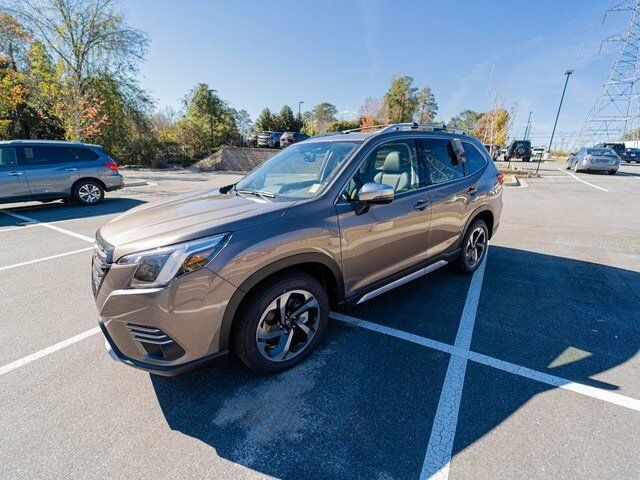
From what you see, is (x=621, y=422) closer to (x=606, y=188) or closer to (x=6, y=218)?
(x=6, y=218)

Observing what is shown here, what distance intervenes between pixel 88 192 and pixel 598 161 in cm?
2428

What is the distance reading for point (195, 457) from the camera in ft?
6.01

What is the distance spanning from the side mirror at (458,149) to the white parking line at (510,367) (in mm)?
2352

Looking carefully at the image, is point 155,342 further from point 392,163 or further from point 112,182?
point 112,182

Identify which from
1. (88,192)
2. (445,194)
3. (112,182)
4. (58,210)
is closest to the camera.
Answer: (445,194)

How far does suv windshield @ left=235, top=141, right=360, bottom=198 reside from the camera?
9.23 feet

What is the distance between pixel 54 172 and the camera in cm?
834

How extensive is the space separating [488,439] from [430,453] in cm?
40

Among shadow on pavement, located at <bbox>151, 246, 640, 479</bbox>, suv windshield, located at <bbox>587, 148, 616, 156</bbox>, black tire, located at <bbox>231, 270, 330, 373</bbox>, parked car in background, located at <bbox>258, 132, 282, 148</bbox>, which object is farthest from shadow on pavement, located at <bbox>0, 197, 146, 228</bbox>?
suv windshield, located at <bbox>587, 148, 616, 156</bbox>

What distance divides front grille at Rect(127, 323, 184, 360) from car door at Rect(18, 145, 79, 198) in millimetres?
8934

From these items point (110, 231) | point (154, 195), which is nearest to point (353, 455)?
point (110, 231)

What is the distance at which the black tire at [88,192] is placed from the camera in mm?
8844

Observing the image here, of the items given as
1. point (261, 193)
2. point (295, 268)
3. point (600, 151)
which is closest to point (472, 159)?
point (261, 193)

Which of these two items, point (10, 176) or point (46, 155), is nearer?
point (10, 176)
